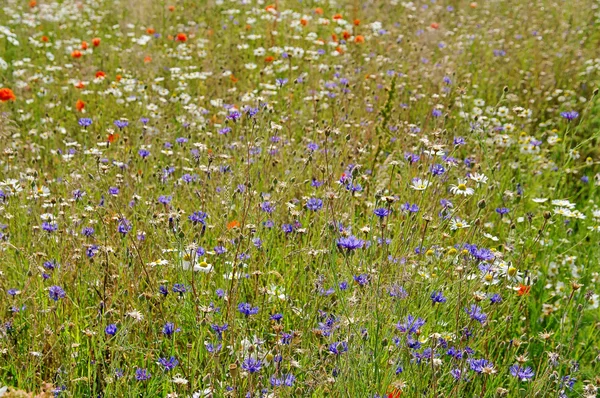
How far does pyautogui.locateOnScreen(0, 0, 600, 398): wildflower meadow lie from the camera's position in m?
2.02

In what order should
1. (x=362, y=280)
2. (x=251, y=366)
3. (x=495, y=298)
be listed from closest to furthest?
(x=251, y=366) → (x=362, y=280) → (x=495, y=298)

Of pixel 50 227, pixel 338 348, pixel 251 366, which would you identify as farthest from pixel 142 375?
pixel 50 227

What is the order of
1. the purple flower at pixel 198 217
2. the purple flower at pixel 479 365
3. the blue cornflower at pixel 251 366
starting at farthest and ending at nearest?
1. the purple flower at pixel 198 217
2. the purple flower at pixel 479 365
3. the blue cornflower at pixel 251 366

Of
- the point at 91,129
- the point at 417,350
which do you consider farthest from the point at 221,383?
the point at 91,129

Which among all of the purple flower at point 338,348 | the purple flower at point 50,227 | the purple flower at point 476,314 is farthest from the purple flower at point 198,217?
the purple flower at point 476,314

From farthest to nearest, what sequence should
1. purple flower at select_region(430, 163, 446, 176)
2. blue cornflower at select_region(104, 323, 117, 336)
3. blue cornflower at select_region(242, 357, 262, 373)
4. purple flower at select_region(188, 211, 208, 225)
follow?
1. purple flower at select_region(430, 163, 446, 176)
2. purple flower at select_region(188, 211, 208, 225)
3. blue cornflower at select_region(104, 323, 117, 336)
4. blue cornflower at select_region(242, 357, 262, 373)

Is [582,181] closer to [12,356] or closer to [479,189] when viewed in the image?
[479,189]

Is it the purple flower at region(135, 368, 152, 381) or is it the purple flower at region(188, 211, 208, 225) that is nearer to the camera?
the purple flower at region(135, 368, 152, 381)

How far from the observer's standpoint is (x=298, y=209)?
10.5ft

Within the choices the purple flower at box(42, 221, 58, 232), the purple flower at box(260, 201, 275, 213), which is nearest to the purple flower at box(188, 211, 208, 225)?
the purple flower at box(260, 201, 275, 213)

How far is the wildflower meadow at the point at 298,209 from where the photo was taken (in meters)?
2.02

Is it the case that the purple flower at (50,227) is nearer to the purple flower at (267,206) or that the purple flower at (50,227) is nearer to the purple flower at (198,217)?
the purple flower at (198,217)

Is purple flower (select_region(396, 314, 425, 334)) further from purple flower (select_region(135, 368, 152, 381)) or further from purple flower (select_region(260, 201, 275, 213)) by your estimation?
purple flower (select_region(260, 201, 275, 213))

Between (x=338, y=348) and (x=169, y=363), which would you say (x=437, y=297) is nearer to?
(x=338, y=348)
